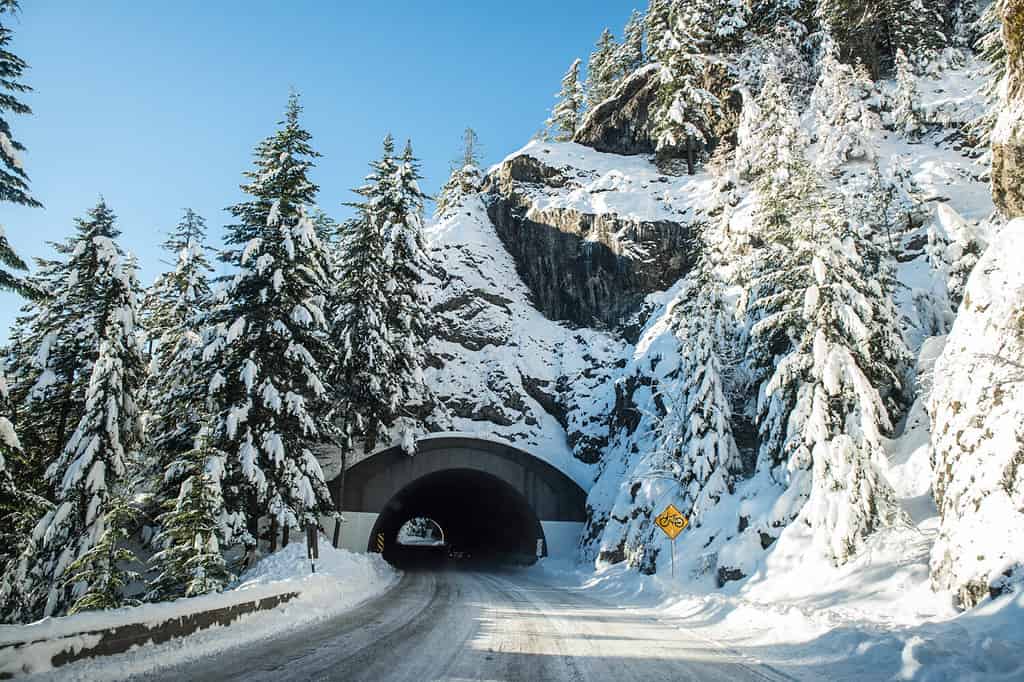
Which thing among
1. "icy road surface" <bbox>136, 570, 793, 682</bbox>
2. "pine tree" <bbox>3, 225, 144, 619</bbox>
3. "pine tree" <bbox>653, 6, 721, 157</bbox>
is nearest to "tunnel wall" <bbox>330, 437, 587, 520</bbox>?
"pine tree" <bbox>3, 225, 144, 619</bbox>

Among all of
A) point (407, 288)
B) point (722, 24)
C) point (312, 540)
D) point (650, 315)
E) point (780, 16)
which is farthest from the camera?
point (780, 16)

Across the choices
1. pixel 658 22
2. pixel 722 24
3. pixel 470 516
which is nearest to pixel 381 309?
pixel 470 516

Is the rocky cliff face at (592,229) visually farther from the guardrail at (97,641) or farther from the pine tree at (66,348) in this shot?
the guardrail at (97,641)

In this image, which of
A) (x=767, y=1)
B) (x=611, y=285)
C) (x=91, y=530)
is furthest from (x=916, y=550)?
(x=767, y=1)

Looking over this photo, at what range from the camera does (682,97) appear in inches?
1987

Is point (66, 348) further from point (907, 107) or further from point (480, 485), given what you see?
point (907, 107)

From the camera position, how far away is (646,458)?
2653 cm

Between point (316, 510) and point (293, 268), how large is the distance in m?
8.49

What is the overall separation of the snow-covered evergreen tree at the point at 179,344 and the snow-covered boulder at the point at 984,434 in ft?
57.1

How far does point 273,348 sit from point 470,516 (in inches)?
1243

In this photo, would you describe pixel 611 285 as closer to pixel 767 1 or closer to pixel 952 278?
pixel 952 278

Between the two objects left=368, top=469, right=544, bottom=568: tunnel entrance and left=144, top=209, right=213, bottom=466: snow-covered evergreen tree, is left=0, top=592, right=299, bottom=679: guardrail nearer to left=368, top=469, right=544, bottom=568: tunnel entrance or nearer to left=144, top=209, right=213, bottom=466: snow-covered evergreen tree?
left=144, top=209, right=213, bottom=466: snow-covered evergreen tree

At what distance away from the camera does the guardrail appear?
5306 millimetres

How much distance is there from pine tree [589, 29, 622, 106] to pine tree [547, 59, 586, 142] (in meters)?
1.69
